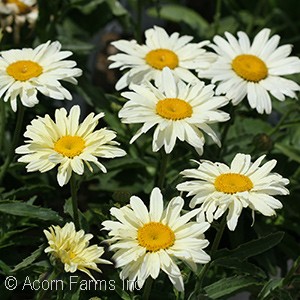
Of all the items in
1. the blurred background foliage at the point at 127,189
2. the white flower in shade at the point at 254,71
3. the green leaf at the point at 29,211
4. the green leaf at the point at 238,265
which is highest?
the white flower in shade at the point at 254,71

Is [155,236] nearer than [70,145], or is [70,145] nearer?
[155,236]

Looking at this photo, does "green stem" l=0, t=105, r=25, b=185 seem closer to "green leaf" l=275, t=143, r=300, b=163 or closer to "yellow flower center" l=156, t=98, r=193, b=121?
"yellow flower center" l=156, t=98, r=193, b=121

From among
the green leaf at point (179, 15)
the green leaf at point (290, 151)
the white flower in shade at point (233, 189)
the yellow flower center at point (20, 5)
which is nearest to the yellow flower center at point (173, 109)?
the white flower in shade at point (233, 189)

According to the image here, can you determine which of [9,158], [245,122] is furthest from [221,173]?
[245,122]

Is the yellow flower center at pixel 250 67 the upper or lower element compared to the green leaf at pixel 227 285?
upper

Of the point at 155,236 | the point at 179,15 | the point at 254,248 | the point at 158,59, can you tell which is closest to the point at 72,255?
the point at 155,236

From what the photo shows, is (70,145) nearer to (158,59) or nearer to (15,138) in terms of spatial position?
(15,138)

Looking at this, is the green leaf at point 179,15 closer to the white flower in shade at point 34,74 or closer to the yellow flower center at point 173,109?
the white flower in shade at point 34,74
